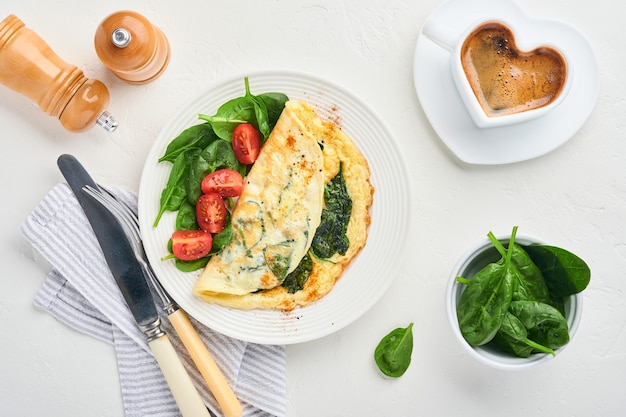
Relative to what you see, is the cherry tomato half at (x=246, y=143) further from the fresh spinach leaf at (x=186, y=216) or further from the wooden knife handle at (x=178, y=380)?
the wooden knife handle at (x=178, y=380)

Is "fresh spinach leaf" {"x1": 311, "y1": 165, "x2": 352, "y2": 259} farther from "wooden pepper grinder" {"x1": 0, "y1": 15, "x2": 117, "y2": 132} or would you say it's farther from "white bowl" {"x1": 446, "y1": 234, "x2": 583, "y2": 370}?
"wooden pepper grinder" {"x1": 0, "y1": 15, "x2": 117, "y2": 132}

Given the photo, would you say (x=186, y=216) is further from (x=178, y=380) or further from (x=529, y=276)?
(x=529, y=276)

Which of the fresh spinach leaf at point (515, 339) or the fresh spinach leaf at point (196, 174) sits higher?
the fresh spinach leaf at point (515, 339)

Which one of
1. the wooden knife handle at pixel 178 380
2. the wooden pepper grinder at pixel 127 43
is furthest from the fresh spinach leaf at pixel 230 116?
the wooden knife handle at pixel 178 380

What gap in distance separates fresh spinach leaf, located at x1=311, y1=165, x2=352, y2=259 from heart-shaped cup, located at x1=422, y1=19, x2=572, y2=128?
61cm

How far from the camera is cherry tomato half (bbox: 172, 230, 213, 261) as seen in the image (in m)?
2.25

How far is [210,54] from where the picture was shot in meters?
2.52

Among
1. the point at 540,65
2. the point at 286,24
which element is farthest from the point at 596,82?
the point at 286,24

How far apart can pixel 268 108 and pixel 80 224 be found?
0.96 m

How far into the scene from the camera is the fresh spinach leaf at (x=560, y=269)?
6.68 ft

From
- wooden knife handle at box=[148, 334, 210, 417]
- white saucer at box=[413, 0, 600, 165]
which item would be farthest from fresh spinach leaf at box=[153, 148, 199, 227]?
white saucer at box=[413, 0, 600, 165]

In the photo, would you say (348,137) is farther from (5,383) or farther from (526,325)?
(5,383)

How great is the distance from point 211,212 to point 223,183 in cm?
13

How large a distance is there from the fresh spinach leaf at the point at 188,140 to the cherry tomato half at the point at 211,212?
0.21 m
